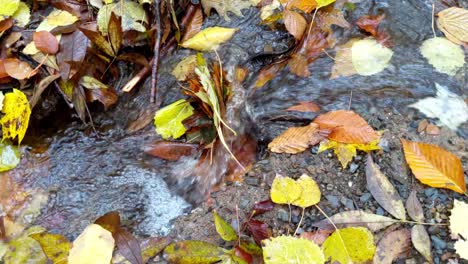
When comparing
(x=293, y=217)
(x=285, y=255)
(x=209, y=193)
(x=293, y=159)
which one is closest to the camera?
(x=285, y=255)

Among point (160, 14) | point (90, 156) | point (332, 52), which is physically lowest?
point (90, 156)

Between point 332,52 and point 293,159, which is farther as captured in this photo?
point 332,52

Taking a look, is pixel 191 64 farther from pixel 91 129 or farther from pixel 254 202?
pixel 254 202

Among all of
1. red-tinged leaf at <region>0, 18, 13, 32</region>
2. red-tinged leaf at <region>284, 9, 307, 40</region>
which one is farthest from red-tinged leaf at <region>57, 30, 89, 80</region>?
red-tinged leaf at <region>284, 9, 307, 40</region>

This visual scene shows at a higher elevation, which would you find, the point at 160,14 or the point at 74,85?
the point at 160,14

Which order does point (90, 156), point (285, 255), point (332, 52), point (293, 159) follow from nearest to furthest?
point (285, 255) < point (293, 159) < point (332, 52) < point (90, 156)

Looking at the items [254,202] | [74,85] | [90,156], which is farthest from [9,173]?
[254,202]

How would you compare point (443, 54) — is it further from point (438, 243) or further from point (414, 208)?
point (438, 243)

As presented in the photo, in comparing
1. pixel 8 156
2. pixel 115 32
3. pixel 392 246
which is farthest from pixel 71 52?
pixel 392 246
